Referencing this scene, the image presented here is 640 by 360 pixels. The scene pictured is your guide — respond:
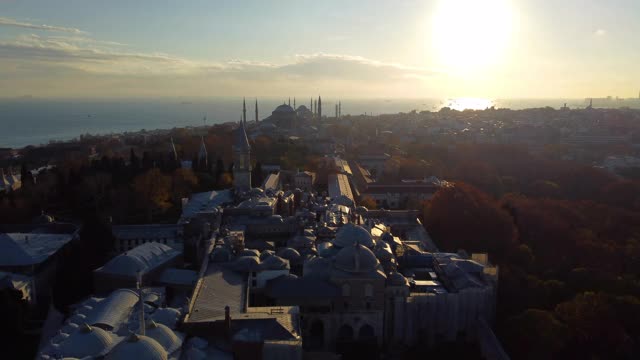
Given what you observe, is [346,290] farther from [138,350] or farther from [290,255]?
[138,350]

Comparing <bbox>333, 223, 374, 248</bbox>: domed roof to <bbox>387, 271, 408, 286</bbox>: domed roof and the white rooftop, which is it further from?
the white rooftop

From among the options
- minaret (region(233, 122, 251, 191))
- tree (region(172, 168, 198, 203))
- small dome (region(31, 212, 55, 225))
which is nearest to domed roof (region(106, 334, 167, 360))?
small dome (region(31, 212, 55, 225))

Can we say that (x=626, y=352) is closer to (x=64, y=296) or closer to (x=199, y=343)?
(x=199, y=343)

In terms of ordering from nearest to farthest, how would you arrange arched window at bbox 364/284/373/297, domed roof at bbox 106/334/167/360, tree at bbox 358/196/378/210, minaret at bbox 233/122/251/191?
1. domed roof at bbox 106/334/167/360
2. arched window at bbox 364/284/373/297
3. minaret at bbox 233/122/251/191
4. tree at bbox 358/196/378/210

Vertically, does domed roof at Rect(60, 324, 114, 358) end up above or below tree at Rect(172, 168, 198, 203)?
below

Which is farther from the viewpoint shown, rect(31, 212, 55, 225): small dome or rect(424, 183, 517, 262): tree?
rect(31, 212, 55, 225): small dome

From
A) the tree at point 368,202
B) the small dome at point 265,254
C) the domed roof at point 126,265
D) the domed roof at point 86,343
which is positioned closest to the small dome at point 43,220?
the domed roof at point 126,265

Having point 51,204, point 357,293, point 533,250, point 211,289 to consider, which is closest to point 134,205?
point 51,204
